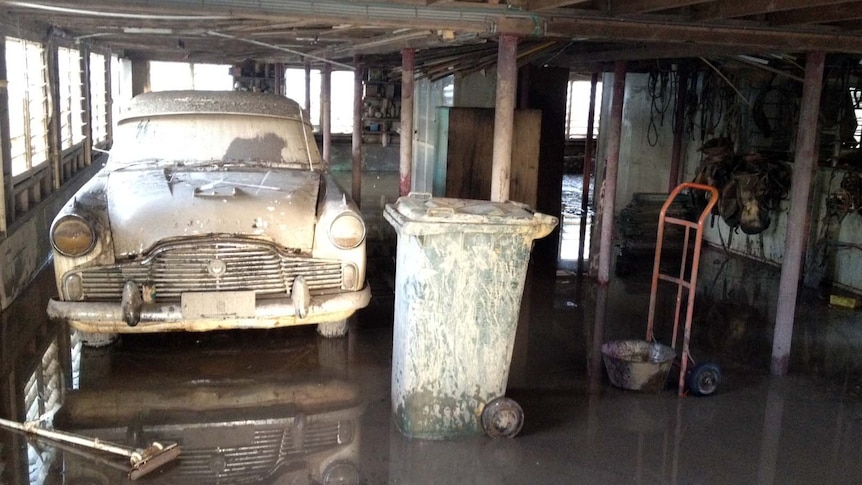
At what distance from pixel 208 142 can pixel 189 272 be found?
1.64 metres

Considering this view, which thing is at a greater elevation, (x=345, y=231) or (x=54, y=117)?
(x=54, y=117)

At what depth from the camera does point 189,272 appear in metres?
4.71

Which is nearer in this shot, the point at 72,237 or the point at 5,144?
the point at 72,237

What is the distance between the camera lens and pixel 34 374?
480 centimetres

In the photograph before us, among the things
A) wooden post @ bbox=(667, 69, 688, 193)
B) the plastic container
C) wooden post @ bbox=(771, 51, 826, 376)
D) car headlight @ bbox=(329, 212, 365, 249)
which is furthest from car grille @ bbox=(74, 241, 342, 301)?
wooden post @ bbox=(667, 69, 688, 193)

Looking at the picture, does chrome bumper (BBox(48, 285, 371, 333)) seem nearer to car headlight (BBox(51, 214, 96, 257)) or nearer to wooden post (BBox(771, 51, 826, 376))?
car headlight (BBox(51, 214, 96, 257))

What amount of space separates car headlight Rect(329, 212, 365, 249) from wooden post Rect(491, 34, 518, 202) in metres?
1.12

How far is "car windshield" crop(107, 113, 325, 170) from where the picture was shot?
5.87 metres

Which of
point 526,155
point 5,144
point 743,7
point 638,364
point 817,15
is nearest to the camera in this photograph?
point 638,364

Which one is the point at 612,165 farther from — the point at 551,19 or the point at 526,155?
the point at 551,19

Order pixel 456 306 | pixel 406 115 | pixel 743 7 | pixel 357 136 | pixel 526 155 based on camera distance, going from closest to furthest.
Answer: pixel 456 306 < pixel 743 7 < pixel 406 115 < pixel 526 155 < pixel 357 136

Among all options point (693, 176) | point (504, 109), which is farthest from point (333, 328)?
point (693, 176)

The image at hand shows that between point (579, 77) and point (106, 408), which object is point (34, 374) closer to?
point (106, 408)

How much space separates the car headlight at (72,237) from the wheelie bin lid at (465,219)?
2.02 m
